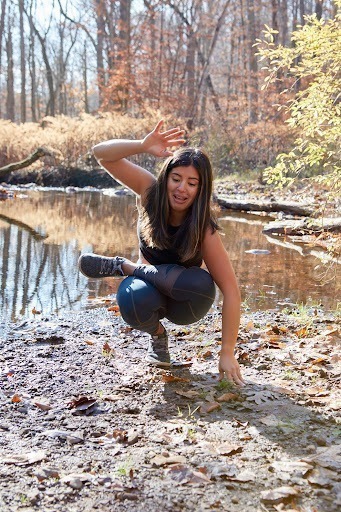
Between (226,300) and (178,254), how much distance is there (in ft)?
1.21

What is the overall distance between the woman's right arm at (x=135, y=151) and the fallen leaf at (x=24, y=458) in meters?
1.61

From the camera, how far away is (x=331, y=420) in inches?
102

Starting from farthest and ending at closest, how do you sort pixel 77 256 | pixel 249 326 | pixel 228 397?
pixel 77 256 → pixel 249 326 → pixel 228 397

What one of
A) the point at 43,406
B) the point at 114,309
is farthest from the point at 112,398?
the point at 114,309

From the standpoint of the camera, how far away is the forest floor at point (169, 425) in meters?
1.99

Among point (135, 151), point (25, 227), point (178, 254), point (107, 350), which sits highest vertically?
point (135, 151)

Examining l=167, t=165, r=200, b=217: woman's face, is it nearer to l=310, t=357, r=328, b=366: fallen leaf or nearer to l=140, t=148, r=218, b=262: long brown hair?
l=140, t=148, r=218, b=262: long brown hair

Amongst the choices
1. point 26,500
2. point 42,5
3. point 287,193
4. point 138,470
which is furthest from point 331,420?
point 42,5

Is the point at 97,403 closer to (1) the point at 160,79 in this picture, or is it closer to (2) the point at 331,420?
(2) the point at 331,420

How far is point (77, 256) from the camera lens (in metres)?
7.62

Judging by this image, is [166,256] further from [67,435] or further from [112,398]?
[67,435]

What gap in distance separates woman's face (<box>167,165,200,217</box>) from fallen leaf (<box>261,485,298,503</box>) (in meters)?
1.53

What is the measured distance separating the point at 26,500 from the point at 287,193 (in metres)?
12.8

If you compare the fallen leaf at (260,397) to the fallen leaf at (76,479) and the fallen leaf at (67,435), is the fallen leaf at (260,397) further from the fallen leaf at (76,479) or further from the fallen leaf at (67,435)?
the fallen leaf at (76,479)
